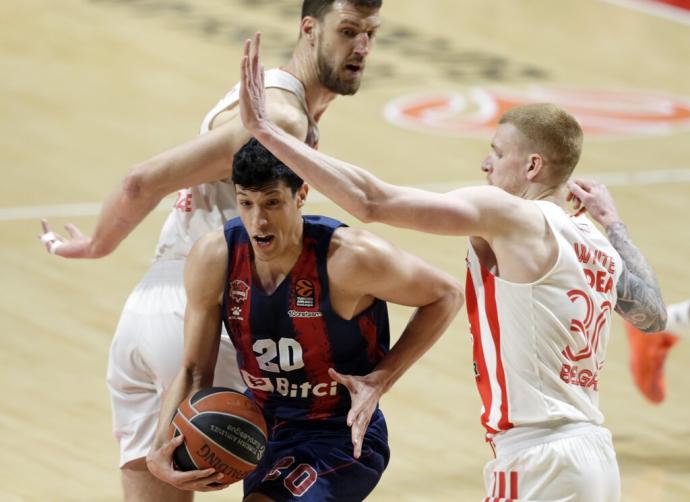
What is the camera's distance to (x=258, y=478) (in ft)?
16.4

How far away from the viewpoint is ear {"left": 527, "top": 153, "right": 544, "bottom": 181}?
14.8ft

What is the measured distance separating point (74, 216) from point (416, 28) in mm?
5738

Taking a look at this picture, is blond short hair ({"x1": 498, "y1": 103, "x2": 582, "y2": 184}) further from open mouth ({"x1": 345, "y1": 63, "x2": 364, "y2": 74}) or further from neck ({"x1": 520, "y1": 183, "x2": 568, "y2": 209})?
open mouth ({"x1": 345, "y1": 63, "x2": 364, "y2": 74})

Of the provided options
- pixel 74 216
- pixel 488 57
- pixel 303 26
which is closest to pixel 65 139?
pixel 74 216

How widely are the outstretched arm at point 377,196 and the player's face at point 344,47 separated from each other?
1095 mm

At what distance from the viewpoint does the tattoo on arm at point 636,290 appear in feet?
15.7

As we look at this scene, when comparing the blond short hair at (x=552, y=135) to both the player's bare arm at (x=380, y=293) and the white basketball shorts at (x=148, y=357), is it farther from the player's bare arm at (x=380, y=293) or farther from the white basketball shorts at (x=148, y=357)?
the white basketball shorts at (x=148, y=357)

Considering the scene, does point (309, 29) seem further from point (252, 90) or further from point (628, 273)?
point (628, 273)

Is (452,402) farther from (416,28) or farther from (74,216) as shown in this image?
(416,28)

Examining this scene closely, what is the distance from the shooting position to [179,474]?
473 centimetres

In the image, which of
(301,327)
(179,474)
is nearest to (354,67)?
(301,327)

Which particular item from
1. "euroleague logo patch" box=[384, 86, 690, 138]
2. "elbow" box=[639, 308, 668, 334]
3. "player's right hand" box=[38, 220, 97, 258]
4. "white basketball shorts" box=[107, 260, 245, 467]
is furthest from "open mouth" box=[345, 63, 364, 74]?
"euroleague logo patch" box=[384, 86, 690, 138]

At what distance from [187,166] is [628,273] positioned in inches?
58.7

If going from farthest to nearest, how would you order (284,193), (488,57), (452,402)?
(488,57) → (452,402) → (284,193)
